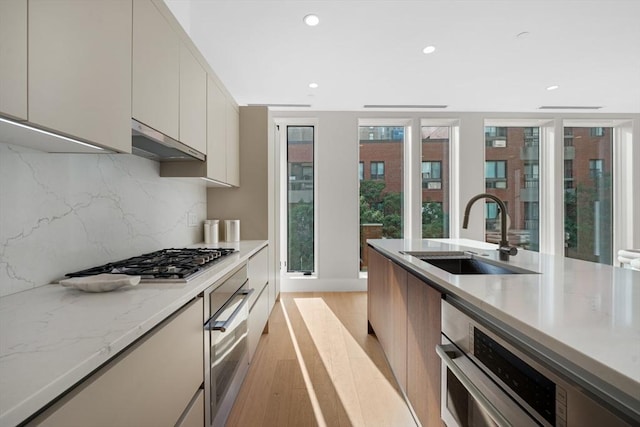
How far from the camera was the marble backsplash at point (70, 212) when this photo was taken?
1021 millimetres

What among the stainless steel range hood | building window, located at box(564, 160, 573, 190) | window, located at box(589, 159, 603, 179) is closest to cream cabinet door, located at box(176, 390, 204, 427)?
the stainless steel range hood

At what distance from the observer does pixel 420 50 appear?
2.75 meters

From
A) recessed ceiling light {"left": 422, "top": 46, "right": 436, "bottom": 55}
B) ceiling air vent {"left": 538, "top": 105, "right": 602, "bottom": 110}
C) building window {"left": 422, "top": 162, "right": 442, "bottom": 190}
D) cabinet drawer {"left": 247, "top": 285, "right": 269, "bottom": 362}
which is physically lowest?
cabinet drawer {"left": 247, "top": 285, "right": 269, "bottom": 362}

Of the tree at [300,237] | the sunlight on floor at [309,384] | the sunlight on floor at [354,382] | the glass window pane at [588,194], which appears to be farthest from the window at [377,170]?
the glass window pane at [588,194]

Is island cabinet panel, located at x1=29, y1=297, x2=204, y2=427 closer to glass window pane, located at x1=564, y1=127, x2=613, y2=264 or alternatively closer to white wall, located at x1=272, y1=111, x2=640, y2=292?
white wall, located at x1=272, y1=111, x2=640, y2=292

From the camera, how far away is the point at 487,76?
3.24 m

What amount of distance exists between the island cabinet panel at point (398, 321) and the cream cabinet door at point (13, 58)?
1653 mm

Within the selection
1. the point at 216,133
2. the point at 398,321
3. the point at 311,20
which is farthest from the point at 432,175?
the point at 216,133

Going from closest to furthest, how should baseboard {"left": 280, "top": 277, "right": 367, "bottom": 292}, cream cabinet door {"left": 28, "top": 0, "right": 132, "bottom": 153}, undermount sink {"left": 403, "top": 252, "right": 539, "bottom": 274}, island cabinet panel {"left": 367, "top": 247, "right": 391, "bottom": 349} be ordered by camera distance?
cream cabinet door {"left": 28, "top": 0, "right": 132, "bottom": 153} → undermount sink {"left": 403, "top": 252, "right": 539, "bottom": 274} → island cabinet panel {"left": 367, "top": 247, "right": 391, "bottom": 349} → baseboard {"left": 280, "top": 277, "right": 367, "bottom": 292}

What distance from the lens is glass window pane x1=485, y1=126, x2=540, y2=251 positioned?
4488 millimetres

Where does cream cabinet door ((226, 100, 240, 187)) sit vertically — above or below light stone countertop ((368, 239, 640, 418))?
above

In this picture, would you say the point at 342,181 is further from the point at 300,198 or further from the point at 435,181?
the point at 435,181

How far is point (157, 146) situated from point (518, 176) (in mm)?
5000

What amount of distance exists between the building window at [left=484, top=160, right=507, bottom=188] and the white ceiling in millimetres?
906
